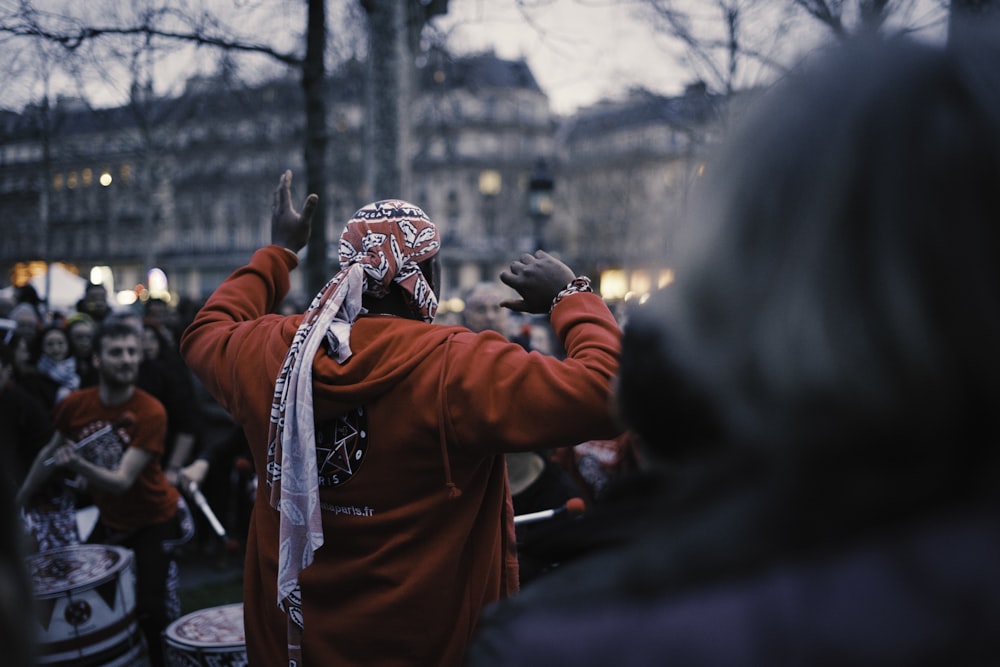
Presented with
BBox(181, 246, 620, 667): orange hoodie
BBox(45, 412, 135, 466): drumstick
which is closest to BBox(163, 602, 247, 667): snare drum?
BBox(181, 246, 620, 667): orange hoodie

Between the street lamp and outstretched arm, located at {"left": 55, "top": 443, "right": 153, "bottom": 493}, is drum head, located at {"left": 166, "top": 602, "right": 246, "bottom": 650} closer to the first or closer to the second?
outstretched arm, located at {"left": 55, "top": 443, "right": 153, "bottom": 493}

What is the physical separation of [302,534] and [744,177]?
1733 millimetres

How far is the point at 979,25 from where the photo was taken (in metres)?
0.85

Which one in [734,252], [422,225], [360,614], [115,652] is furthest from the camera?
[115,652]

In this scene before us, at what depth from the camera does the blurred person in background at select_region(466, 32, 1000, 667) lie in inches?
26.1

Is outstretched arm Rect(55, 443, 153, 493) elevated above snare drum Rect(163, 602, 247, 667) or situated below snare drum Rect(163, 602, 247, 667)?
above

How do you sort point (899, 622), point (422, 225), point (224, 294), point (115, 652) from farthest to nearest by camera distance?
point (115, 652) → point (224, 294) → point (422, 225) → point (899, 622)

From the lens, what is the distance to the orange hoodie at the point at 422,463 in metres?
1.94

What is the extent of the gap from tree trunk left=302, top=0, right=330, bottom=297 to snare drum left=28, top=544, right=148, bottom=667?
3056 mm

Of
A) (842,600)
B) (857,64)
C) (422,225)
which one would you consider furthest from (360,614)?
(857,64)

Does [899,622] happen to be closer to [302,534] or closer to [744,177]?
[744,177]

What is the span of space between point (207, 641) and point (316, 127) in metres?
4.56

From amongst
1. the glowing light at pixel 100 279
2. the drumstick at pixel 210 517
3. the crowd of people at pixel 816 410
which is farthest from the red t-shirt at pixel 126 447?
the glowing light at pixel 100 279

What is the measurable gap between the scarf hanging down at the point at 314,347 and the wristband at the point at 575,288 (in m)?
0.42
